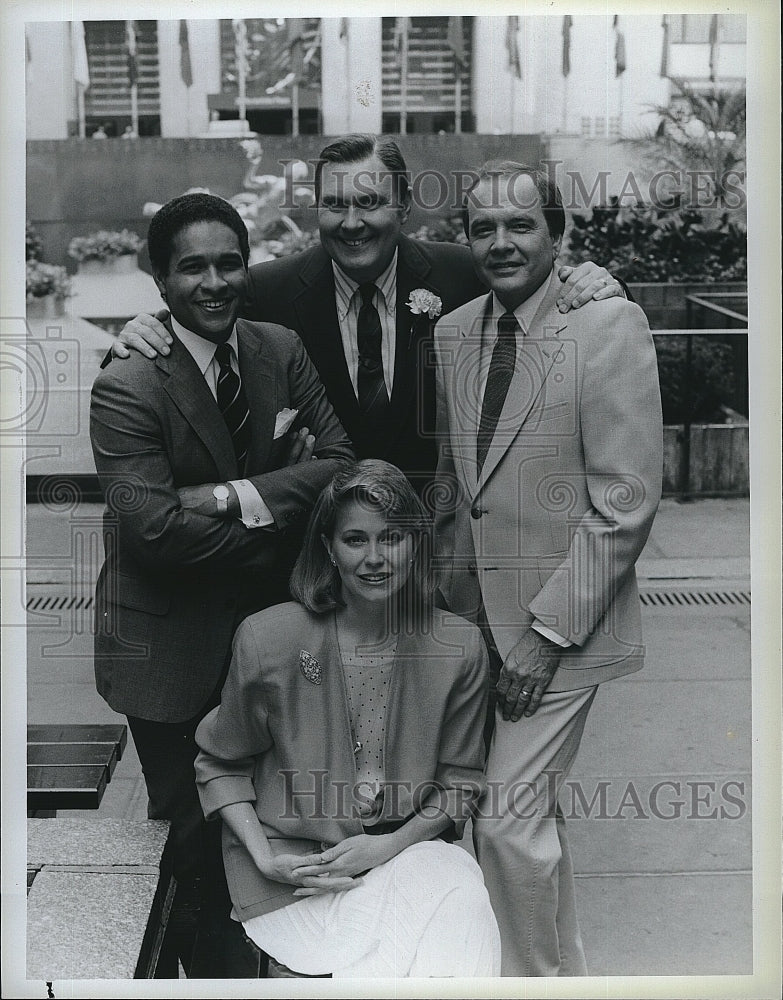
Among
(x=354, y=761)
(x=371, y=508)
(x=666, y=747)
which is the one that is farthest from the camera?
(x=666, y=747)

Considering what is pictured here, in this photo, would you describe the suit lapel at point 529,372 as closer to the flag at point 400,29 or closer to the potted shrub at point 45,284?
the flag at point 400,29

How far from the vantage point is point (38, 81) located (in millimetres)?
3566

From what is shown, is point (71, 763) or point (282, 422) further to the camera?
point (71, 763)

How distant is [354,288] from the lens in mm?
3611

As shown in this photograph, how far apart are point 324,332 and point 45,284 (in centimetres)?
67

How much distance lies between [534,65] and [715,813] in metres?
1.89

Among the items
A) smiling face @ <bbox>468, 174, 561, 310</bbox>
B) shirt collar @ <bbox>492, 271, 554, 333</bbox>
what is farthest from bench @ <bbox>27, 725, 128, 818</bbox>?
smiling face @ <bbox>468, 174, 561, 310</bbox>

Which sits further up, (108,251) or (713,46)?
(713,46)

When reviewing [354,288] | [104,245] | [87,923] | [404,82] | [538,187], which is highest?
[404,82]

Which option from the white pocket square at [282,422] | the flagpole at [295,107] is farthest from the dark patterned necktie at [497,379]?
the flagpole at [295,107]

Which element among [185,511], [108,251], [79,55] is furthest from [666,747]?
[79,55]

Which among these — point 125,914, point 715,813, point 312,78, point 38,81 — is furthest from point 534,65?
point 125,914

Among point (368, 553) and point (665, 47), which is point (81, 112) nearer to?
point (368, 553)

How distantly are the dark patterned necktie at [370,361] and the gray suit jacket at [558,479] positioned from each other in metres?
0.14
